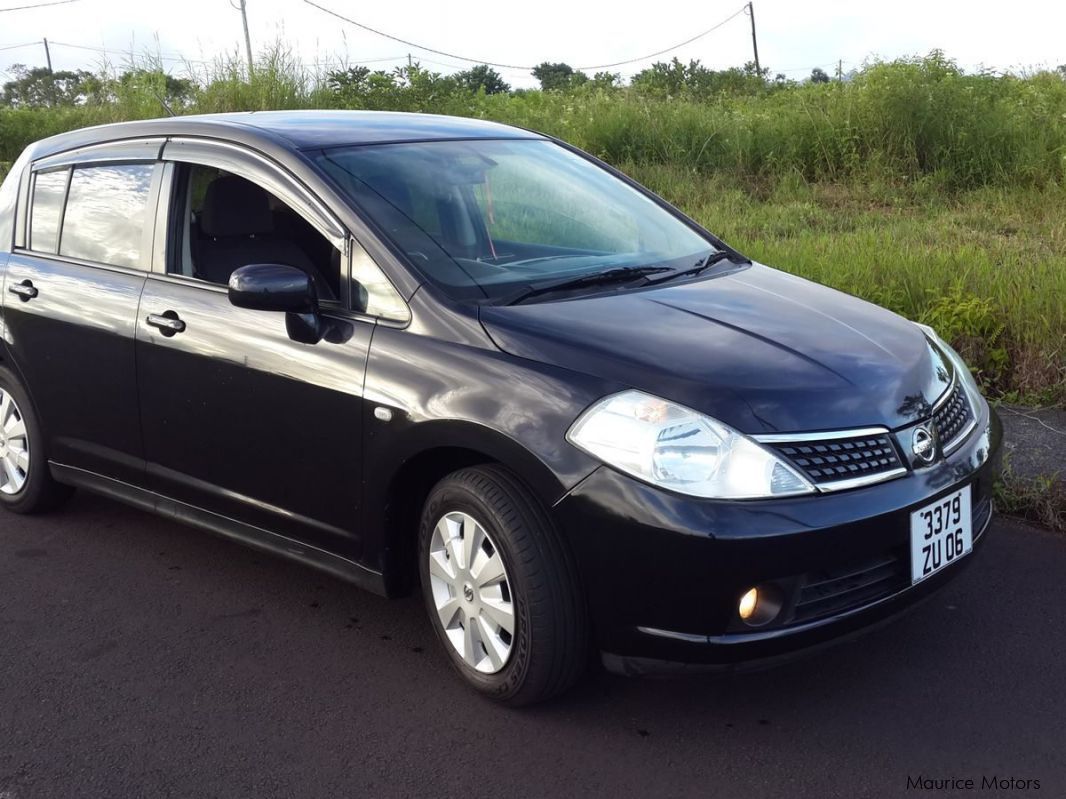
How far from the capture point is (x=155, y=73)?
1558 centimetres

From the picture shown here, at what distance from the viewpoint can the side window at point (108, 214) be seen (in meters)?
4.08

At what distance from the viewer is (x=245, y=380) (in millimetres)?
3561

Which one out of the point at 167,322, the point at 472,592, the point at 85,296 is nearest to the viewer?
the point at 472,592

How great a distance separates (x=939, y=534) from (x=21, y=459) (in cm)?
357


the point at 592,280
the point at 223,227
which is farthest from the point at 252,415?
the point at 592,280

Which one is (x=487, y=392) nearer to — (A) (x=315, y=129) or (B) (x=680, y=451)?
(B) (x=680, y=451)

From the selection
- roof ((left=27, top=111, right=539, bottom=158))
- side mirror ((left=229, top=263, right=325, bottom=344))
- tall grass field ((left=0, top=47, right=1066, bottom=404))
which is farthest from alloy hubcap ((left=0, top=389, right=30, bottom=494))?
tall grass field ((left=0, top=47, right=1066, bottom=404))

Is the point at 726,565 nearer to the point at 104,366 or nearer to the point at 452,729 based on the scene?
the point at 452,729

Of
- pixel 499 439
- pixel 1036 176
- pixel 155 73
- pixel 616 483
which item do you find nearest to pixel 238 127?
pixel 499 439

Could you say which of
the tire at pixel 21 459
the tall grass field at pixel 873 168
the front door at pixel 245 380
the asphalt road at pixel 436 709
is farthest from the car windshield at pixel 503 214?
the tall grass field at pixel 873 168

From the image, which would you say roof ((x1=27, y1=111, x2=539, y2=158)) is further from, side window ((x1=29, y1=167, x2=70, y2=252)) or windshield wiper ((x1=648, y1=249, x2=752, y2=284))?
windshield wiper ((x1=648, y1=249, x2=752, y2=284))

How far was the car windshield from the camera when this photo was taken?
3.46m

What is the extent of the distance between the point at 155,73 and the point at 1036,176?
11493 millimetres

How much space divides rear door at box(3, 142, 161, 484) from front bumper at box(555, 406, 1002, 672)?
1977 millimetres
